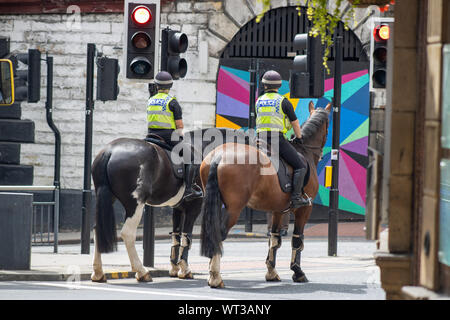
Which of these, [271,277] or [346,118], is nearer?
[271,277]

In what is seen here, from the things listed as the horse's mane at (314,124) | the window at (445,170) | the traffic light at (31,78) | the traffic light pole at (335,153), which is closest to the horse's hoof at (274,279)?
the horse's mane at (314,124)

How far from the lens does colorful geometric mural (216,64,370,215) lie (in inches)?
929

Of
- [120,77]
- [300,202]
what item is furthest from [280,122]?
[120,77]

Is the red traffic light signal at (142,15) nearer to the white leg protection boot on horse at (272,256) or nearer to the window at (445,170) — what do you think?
the white leg protection boot on horse at (272,256)

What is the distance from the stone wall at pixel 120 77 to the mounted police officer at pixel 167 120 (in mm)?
9402

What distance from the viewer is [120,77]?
75.7ft

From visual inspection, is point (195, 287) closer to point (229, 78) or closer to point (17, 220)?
point (17, 220)

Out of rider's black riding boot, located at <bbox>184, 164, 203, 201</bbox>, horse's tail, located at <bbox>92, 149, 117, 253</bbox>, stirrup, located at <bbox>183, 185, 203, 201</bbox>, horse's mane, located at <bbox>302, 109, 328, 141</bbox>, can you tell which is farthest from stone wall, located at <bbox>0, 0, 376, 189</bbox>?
horse's tail, located at <bbox>92, 149, 117, 253</bbox>

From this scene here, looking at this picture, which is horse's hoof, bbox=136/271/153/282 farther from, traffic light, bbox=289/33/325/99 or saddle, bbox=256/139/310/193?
traffic light, bbox=289/33/325/99

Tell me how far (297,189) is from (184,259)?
5.89ft

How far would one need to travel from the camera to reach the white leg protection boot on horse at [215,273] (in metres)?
12.3

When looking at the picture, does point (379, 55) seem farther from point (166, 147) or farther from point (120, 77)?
point (120, 77)

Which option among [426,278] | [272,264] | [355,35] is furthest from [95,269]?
[355,35]
